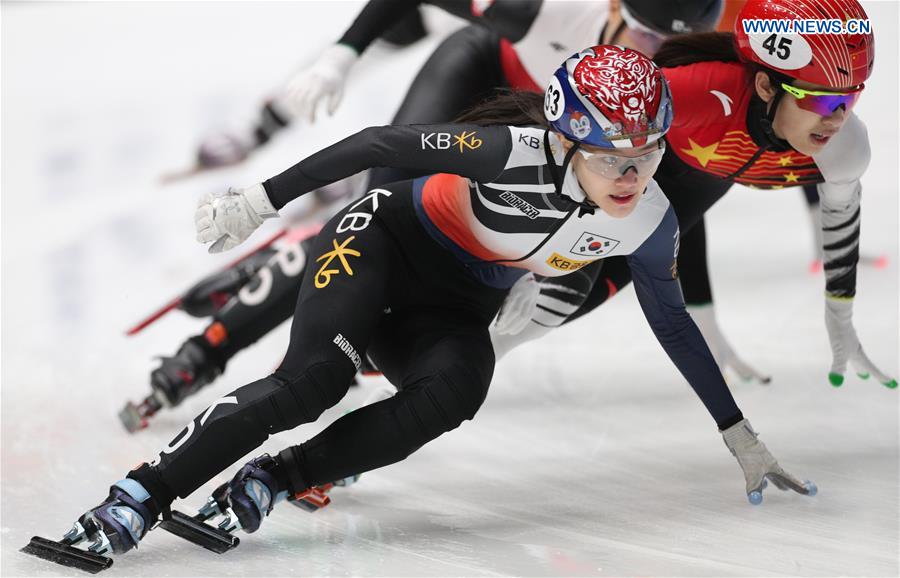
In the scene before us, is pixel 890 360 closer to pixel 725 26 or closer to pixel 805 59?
pixel 725 26

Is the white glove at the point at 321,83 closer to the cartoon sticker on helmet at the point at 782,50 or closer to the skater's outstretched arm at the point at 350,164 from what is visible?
the skater's outstretched arm at the point at 350,164

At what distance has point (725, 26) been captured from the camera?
168 inches

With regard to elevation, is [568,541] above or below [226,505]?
below

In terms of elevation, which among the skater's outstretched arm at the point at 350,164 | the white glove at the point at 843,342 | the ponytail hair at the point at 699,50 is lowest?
the white glove at the point at 843,342

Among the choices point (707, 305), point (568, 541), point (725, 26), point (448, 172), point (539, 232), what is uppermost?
point (448, 172)

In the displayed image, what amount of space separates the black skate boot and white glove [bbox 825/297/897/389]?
79.4 inches

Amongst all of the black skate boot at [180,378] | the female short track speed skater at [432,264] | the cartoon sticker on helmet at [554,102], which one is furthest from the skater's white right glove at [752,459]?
the black skate boot at [180,378]

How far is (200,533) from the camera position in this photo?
3146 mm

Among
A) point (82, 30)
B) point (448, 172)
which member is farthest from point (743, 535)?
point (82, 30)

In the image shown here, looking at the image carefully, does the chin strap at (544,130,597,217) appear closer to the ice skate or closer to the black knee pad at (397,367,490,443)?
the black knee pad at (397,367,490,443)

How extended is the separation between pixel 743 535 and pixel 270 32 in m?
4.89

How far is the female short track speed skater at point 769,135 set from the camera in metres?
3.34

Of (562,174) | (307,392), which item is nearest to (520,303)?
(562,174)

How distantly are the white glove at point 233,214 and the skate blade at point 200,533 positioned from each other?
0.68 m
